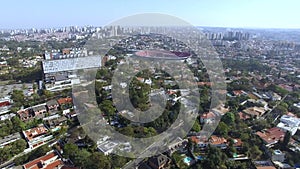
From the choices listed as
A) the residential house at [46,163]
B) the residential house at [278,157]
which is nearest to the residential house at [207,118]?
the residential house at [278,157]

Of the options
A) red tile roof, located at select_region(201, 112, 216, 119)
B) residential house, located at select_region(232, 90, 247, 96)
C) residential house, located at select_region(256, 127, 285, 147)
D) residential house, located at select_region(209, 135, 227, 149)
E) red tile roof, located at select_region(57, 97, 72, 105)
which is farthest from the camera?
residential house, located at select_region(232, 90, 247, 96)

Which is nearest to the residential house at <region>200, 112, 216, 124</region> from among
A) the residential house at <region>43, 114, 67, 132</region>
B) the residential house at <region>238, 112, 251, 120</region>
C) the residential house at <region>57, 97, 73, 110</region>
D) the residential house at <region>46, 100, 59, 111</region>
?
the residential house at <region>238, 112, 251, 120</region>

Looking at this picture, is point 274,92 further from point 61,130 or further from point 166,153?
point 61,130

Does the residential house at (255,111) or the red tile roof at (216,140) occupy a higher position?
the residential house at (255,111)

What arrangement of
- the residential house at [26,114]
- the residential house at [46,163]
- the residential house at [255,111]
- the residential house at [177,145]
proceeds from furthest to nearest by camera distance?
the residential house at [255,111] < the residential house at [26,114] < the residential house at [177,145] < the residential house at [46,163]

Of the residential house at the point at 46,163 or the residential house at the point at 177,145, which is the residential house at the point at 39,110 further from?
the residential house at the point at 177,145

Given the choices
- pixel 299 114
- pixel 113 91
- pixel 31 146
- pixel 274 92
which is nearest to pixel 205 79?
pixel 274 92

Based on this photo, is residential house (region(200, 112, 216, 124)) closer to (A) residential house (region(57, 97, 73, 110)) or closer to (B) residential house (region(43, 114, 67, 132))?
(B) residential house (region(43, 114, 67, 132))
